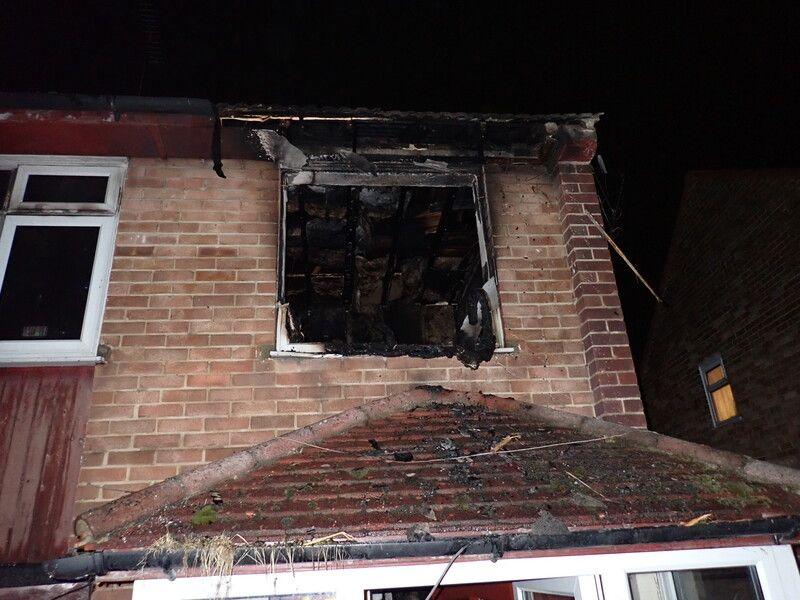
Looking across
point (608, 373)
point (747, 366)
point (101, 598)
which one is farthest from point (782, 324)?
point (101, 598)

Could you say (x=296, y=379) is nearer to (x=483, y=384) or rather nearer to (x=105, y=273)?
(x=483, y=384)

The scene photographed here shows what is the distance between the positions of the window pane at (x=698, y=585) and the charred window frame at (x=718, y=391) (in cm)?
688

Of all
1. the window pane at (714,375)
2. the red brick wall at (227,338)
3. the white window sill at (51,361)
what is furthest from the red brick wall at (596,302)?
the window pane at (714,375)

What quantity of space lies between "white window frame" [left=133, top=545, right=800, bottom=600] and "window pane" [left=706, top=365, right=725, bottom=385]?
300 inches

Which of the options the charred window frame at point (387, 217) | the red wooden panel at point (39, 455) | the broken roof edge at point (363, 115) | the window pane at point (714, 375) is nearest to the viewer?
the red wooden panel at point (39, 455)

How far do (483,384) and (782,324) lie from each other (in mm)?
6418

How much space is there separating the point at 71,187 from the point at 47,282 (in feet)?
3.18

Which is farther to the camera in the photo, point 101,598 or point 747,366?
point 747,366

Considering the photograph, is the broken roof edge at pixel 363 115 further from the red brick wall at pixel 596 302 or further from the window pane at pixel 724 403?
the window pane at pixel 724 403

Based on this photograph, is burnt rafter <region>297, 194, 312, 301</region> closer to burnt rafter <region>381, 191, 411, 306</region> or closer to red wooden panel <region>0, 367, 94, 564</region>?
burnt rafter <region>381, 191, 411, 306</region>

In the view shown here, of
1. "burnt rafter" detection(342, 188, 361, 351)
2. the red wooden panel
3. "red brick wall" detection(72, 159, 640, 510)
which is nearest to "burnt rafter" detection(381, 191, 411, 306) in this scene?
"burnt rafter" detection(342, 188, 361, 351)

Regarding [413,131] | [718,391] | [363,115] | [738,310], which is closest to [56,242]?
[363,115]

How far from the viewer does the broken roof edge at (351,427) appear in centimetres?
259

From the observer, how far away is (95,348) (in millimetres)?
3887
